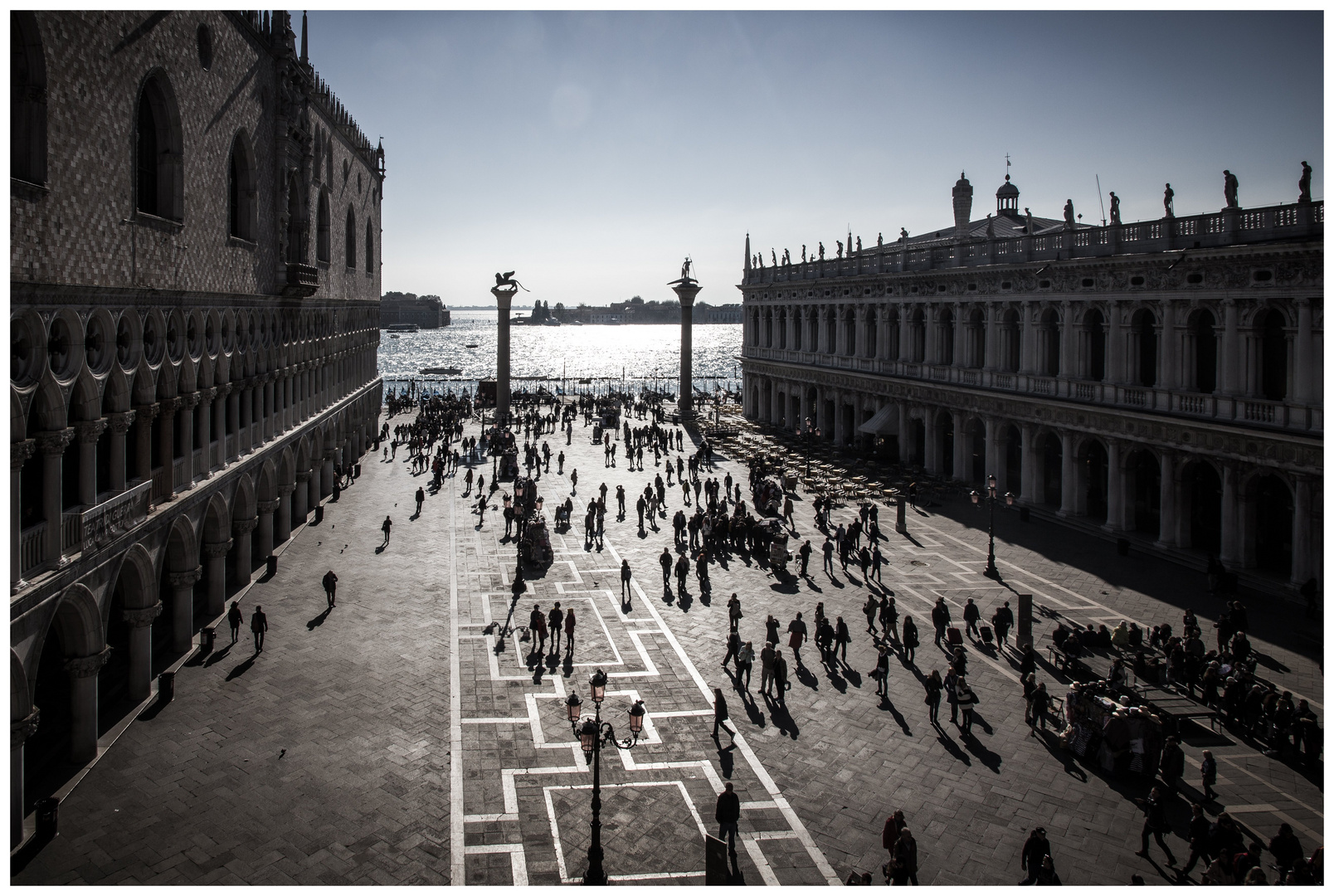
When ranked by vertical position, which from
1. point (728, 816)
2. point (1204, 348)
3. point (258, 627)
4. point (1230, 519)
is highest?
point (1204, 348)

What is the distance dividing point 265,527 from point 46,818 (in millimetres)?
15627

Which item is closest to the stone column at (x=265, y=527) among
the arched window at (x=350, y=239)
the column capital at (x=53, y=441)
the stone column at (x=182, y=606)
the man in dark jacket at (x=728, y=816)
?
the stone column at (x=182, y=606)

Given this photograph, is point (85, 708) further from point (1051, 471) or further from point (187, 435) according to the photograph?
point (1051, 471)

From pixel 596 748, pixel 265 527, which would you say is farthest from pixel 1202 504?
pixel 265 527

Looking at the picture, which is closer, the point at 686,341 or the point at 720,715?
the point at 720,715

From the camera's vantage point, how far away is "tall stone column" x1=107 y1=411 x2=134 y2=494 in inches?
645

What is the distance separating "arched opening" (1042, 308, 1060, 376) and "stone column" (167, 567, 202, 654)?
2945 centimetres

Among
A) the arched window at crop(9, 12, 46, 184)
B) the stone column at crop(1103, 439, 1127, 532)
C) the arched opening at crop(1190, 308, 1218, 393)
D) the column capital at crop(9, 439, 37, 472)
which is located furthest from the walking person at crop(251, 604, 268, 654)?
the arched opening at crop(1190, 308, 1218, 393)

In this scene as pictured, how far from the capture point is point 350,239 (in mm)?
44500

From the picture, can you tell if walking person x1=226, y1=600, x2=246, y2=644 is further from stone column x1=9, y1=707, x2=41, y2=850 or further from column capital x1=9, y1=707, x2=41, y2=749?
stone column x1=9, y1=707, x2=41, y2=850

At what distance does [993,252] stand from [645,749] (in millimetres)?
29034

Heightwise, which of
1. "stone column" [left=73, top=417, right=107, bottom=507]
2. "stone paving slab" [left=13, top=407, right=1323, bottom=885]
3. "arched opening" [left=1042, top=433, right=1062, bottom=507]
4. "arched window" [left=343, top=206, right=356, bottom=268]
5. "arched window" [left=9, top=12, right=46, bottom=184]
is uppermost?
"arched window" [left=343, top=206, right=356, bottom=268]

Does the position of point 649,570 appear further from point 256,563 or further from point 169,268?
point 169,268

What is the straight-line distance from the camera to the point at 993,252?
126 feet
